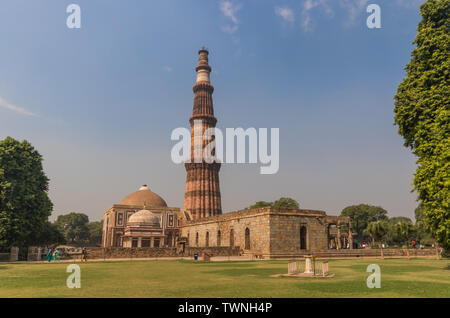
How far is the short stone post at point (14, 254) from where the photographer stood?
1025 inches

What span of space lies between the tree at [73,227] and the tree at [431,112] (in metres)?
92.9

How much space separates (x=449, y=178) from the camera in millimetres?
13328

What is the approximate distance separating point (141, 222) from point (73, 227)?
6382cm

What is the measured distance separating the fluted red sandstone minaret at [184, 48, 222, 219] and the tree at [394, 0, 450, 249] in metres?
40.2

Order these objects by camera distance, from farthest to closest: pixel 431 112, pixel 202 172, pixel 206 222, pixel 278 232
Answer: pixel 202 172, pixel 206 222, pixel 278 232, pixel 431 112

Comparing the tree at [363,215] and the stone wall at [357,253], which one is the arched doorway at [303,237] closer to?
the stone wall at [357,253]

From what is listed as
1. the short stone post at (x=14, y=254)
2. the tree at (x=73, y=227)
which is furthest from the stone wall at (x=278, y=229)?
the tree at (x=73, y=227)

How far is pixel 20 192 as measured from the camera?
1064 inches

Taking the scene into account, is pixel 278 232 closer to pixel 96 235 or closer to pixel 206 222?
pixel 206 222

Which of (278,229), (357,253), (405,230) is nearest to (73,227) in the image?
(278,229)
